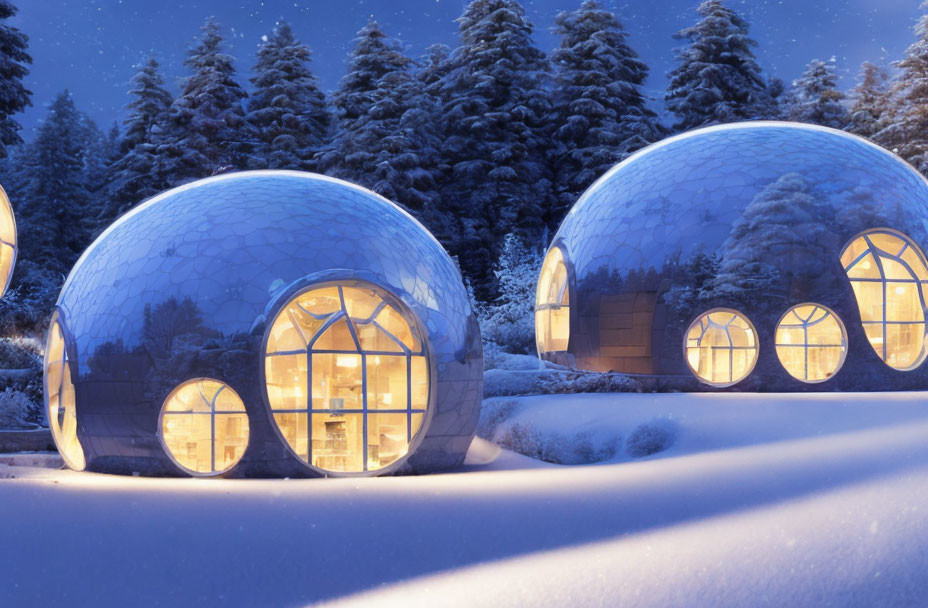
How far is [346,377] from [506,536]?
4.12 metres

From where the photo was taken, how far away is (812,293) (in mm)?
17344

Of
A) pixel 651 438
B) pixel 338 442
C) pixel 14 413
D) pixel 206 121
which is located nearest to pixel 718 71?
pixel 206 121

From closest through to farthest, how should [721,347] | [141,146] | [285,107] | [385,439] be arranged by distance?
[385,439]
[721,347]
[141,146]
[285,107]

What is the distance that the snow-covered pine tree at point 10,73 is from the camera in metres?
30.0

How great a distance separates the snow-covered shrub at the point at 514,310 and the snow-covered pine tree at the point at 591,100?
17.4ft

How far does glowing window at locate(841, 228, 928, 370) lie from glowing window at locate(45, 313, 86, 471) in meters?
12.6

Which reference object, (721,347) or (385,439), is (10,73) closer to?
(721,347)

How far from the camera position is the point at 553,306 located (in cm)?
2119

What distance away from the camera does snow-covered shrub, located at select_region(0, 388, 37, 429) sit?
19.1 meters

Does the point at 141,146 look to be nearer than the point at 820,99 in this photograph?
Yes

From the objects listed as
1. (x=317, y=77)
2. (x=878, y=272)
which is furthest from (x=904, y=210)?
(x=317, y=77)

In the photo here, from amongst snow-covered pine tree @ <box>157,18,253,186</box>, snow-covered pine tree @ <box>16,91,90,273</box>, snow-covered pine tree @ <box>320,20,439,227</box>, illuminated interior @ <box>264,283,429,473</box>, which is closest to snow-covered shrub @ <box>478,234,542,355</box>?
snow-covered pine tree @ <box>320,20,439,227</box>

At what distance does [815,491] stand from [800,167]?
10.6 metres

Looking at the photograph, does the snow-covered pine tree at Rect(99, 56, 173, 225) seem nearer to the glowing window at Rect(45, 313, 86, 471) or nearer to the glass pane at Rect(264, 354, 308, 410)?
the glowing window at Rect(45, 313, 86, 471)
